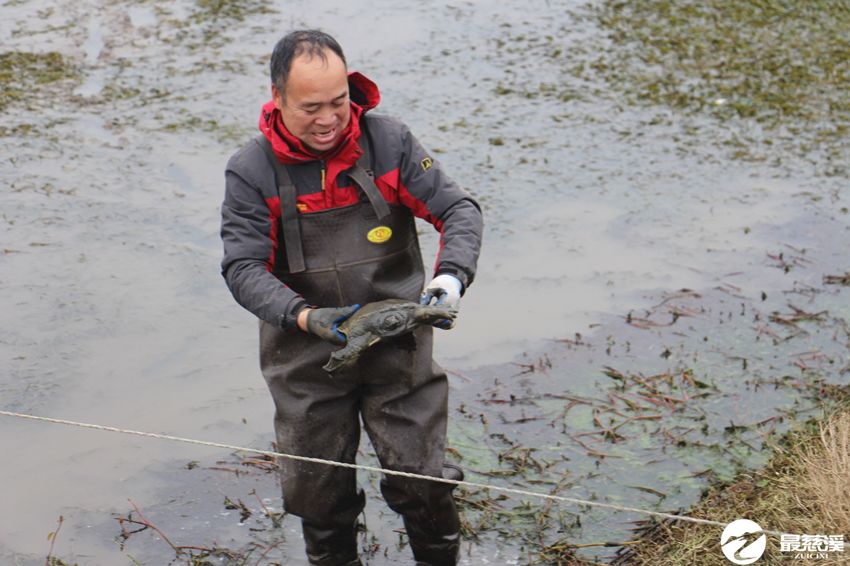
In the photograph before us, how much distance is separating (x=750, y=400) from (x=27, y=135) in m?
5.13

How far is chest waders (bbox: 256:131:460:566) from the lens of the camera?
334 cm

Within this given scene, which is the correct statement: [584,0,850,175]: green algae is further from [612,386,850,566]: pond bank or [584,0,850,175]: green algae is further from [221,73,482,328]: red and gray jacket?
[221,73,482,328]: red and gray jacket

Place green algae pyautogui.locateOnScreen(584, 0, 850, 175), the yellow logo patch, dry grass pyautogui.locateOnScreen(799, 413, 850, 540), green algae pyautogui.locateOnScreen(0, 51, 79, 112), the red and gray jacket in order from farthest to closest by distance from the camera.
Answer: green algae pyautogui.locateOnScreen(0, 51, 79, 112) → green algae pyautogui.locateOnScreen(584, 0, 850, 175) → dry grass pyautogui.locateOnScreen(799, 413, 850, 540) → the yellow logo patch → the red and gray jacket

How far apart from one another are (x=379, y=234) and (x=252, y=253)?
376 mm

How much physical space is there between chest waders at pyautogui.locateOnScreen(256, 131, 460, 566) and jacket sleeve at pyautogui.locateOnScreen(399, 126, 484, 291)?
81 millimetres

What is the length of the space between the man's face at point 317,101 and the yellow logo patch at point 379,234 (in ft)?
0.94

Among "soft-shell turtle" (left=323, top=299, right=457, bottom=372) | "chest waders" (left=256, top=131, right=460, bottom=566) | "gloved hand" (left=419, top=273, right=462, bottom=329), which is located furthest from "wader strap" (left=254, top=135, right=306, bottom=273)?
"gloved hand" (left=419, top=273, right=462, bottom=329)

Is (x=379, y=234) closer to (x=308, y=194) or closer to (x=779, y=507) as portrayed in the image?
(x=308, y=194)

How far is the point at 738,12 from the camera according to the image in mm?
10180

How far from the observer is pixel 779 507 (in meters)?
3.97

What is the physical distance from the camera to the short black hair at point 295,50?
319 cm

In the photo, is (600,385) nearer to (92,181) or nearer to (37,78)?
(92,181)

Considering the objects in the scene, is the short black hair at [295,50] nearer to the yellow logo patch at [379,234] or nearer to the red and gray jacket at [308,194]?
the red and gray jacket at [308,194]

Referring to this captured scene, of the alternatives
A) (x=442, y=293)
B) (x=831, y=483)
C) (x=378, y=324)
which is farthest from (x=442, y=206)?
(x=831, y=483)
